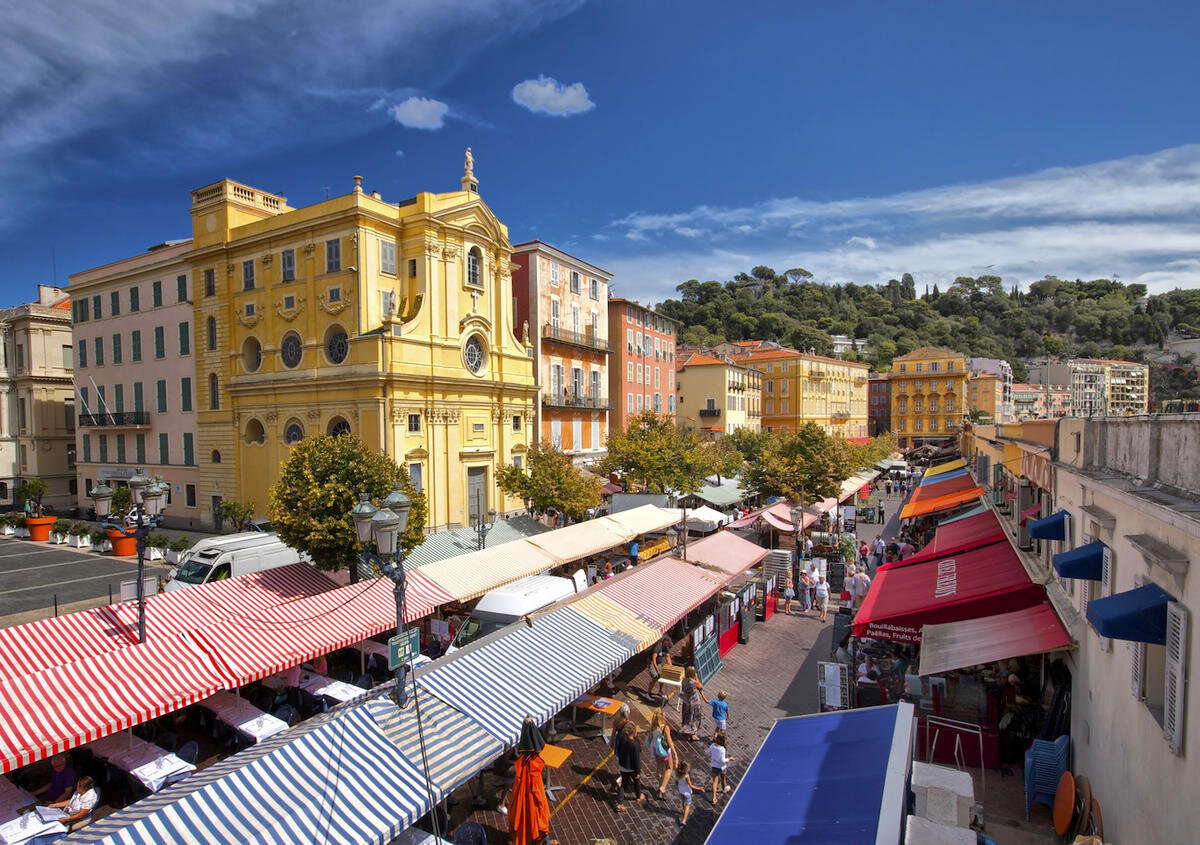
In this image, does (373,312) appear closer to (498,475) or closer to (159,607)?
(498,475)

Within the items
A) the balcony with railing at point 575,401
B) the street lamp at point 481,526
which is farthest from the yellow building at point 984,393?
the street lamp at point 481,526

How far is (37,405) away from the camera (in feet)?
137

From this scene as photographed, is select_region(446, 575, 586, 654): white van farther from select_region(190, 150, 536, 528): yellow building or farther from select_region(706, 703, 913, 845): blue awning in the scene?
select_region(190, 150, 536, 528): yellow building

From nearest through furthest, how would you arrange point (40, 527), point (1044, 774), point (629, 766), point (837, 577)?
point (1044, 774) < point (629, 766) < point (837, 577) < point (40, 527)

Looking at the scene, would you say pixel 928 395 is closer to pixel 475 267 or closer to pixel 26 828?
pixel 475 267

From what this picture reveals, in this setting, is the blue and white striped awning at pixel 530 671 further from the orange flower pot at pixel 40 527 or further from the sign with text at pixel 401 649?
the orange flower pot at pixel 40 527

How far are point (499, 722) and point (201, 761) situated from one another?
606cm

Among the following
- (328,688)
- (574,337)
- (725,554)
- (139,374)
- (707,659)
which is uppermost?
(574,337)

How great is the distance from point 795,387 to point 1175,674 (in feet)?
237

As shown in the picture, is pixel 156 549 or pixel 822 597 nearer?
pixel 822 597

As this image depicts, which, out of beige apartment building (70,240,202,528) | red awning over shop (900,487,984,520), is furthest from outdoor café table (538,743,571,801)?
beige apartment building (70,240,202,528)

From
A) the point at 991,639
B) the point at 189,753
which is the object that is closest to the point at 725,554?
the point at 991,639

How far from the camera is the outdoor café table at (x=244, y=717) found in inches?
406

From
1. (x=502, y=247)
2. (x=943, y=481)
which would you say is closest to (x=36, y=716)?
(x=502, y=247)
